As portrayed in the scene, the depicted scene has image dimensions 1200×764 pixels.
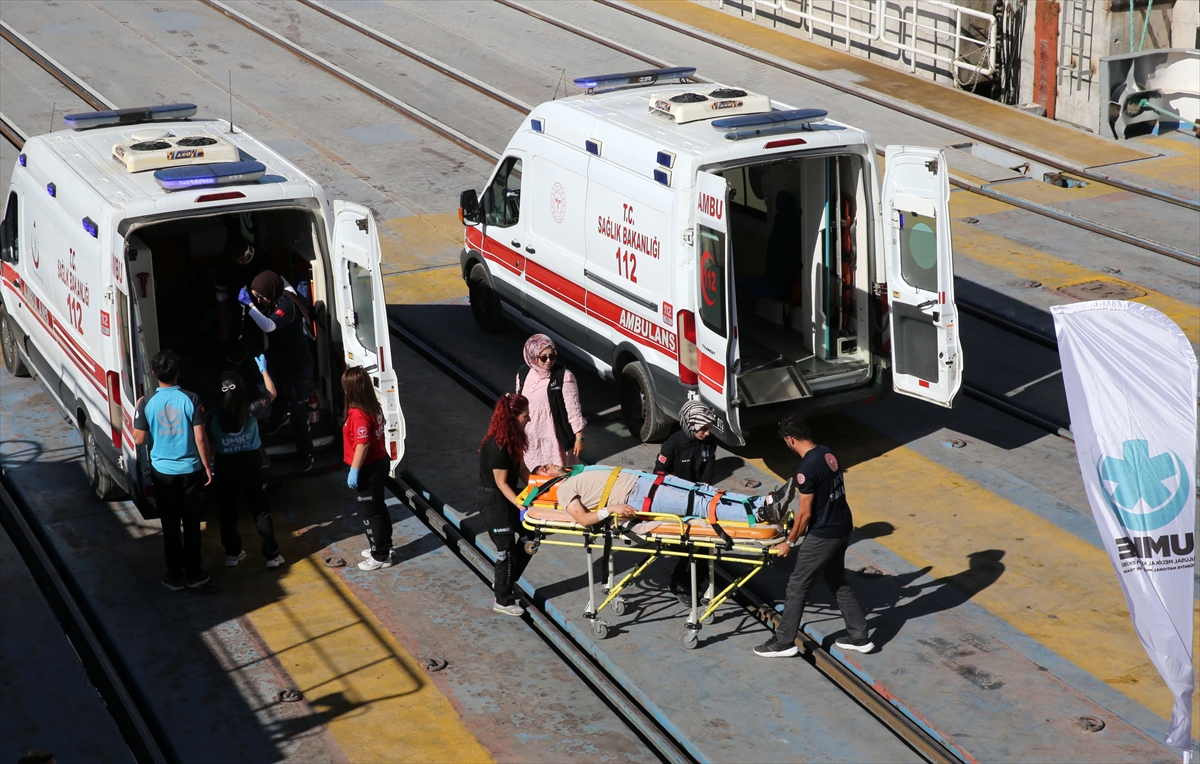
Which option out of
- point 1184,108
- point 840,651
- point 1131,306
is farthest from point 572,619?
point 1184,108

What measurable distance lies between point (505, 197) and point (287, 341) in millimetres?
3766

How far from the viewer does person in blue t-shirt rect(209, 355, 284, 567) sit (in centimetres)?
930

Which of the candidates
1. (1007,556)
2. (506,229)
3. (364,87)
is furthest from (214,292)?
(364,87)

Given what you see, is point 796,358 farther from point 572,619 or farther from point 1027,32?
point 1027,32

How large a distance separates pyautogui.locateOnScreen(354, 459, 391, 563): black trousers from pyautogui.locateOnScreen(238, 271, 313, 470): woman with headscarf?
1080mm

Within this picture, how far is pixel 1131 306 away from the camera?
19.2ft

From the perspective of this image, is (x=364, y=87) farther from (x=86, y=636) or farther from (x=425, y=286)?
(x=86, y=636)

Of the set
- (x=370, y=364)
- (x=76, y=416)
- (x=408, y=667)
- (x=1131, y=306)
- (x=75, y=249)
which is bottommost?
(x=408, y=667)

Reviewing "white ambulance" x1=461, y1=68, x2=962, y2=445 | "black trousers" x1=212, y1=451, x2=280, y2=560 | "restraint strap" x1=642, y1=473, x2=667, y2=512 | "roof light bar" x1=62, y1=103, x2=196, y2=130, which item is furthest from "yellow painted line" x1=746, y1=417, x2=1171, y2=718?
"roof light bar" x1=62, y1=103, x2=196, y2=130

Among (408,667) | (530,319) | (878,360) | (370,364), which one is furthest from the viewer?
(530,319)

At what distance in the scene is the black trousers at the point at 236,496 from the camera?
30.9 feet

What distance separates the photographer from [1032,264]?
15.7 metres

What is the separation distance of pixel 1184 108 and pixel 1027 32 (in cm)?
292

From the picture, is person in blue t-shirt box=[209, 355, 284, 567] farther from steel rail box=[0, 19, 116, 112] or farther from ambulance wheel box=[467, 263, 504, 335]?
steel rail box=[0, 19, 116, 112]
